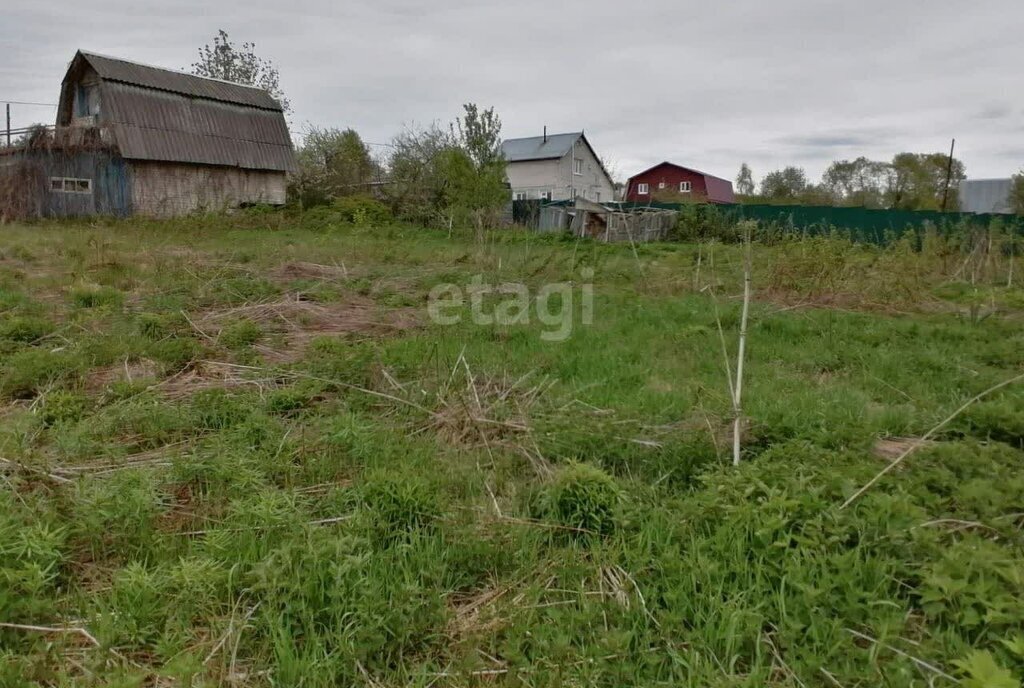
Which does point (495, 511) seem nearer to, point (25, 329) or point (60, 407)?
point (60, 407)

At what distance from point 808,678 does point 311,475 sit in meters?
2.10

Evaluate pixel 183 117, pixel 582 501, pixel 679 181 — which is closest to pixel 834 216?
pixel 582 501

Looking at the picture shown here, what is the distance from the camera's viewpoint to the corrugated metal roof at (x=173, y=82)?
18.9 metres

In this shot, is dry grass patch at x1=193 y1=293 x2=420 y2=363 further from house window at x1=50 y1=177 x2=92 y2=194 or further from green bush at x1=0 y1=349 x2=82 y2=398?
house window at x1=50 y1=177 x2=92 y2=194

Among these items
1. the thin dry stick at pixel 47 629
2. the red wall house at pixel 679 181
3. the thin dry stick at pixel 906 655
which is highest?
the red wall house at pixel 679 181

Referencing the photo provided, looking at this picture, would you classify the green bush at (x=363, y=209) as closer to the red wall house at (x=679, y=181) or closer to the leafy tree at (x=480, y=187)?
the leafy tree at (x=480, y=187)

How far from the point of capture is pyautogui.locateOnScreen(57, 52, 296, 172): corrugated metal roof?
737 inches

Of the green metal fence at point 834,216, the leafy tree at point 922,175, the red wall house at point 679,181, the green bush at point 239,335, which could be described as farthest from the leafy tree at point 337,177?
the leafy tree at point 922,175

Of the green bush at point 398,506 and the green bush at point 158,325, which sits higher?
the green bush at point 158,325

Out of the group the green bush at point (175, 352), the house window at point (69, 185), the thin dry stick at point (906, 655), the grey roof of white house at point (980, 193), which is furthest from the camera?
the grey roof of white house at point (980, 193)

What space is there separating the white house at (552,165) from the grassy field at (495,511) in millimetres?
33931

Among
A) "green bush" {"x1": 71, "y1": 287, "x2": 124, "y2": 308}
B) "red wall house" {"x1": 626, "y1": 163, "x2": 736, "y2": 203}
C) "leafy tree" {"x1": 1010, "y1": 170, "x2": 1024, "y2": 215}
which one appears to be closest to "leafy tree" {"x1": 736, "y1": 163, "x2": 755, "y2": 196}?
"red wall house" {"x1": 626, "y1": 163, "x2": 736, "y2": 203}

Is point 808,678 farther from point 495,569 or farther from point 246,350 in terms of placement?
point 246,350

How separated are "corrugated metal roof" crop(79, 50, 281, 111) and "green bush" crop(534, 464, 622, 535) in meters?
21.9
